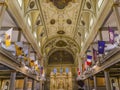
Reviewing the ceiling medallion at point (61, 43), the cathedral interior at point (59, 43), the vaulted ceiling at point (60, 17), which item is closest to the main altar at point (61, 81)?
the cathedral interior at point (59, 43)

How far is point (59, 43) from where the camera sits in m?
33.6

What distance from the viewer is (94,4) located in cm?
1588

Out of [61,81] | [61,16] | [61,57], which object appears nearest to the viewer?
[61,16]

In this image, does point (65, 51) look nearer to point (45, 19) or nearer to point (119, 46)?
point (45, 19)

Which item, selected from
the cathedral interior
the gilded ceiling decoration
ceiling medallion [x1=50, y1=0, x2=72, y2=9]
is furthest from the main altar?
ceiling medallion [x1=50, y1=0, x2=72, y2=9]

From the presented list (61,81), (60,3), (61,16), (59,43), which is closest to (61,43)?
(59,43)

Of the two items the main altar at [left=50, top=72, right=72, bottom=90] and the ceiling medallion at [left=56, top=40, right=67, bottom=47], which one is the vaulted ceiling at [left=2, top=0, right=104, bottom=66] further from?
the main altar at [left=50, top=72, right=72, bottom=90]

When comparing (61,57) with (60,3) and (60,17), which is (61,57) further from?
(60,3)

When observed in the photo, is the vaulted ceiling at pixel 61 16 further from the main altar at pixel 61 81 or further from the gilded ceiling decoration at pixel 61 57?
the main altar at pixel 61 81

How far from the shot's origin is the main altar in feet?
107

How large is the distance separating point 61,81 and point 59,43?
9.59 metres

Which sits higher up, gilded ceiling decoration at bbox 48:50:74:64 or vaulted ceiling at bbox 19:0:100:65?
vaulted ceiling at bbox 19:0:100:65

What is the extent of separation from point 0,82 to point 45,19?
12.4 metres

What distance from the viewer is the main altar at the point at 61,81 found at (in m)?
32.7
